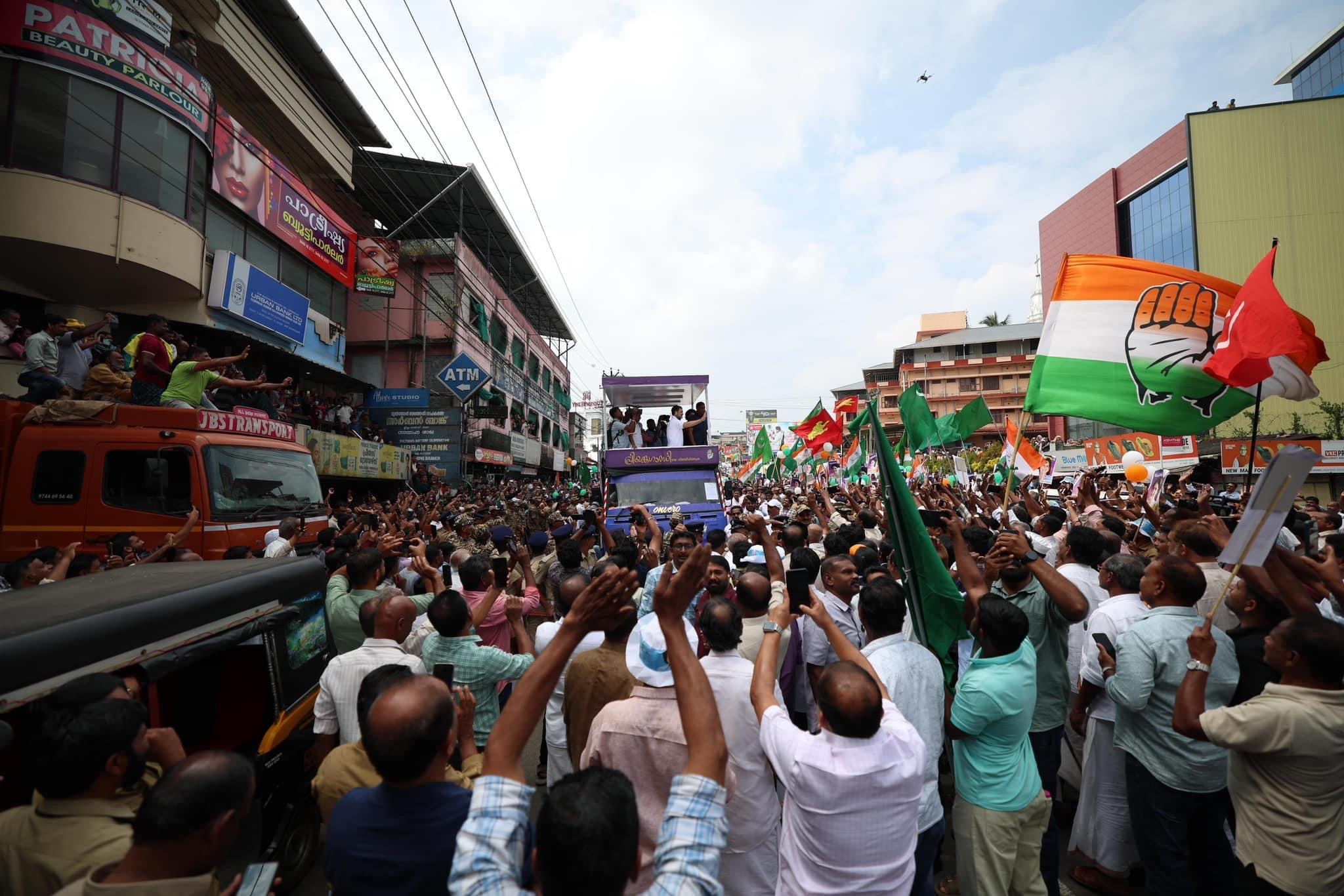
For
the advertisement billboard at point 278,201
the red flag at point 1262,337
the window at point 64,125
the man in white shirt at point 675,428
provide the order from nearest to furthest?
1. the red flag at point 1262,337
2. the window at point 64,125
3. the man in white shirt at point 675,428
4. the advertisement billboard at point 278,201

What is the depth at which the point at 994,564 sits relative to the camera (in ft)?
11.3

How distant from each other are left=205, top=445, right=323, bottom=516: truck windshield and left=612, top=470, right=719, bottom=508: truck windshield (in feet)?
16.8

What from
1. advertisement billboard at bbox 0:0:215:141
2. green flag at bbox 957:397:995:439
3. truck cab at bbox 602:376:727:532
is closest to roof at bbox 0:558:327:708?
truck cab at bbox 602:376:727:532

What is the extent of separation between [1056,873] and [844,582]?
68.0 inches

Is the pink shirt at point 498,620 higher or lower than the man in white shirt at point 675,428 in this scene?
lower

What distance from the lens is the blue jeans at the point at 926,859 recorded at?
2.77 meters

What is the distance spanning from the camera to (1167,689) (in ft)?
10.1

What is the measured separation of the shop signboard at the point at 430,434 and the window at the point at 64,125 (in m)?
12.8

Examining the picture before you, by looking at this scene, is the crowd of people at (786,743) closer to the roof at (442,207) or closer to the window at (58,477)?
the window at (58,477)

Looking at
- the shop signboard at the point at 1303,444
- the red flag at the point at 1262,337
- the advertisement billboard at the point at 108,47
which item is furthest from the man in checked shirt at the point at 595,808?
the shop signboard at the point at 1303,444

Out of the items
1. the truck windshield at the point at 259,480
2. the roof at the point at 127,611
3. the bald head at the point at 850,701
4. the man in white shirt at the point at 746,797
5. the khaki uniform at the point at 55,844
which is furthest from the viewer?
the truck windshield at the point at 259,480

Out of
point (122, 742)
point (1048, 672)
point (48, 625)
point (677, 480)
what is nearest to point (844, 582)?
point (1048, 672)

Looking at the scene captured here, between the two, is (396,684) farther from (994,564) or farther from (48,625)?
(994,564)

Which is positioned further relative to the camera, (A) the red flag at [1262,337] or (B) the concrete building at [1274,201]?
(B) the concrete building at [1274,201]
